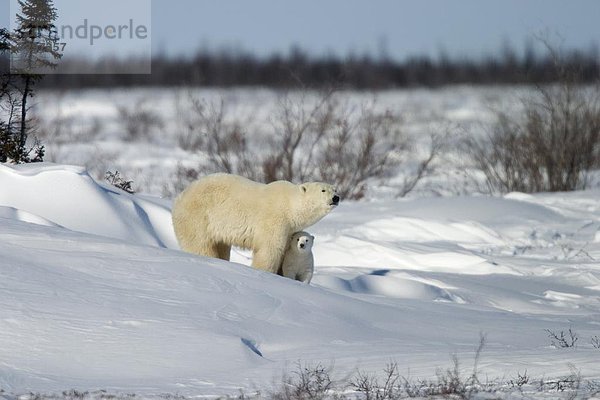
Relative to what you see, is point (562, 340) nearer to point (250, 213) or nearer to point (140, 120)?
point (250, 213)

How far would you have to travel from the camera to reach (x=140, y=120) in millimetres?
32938

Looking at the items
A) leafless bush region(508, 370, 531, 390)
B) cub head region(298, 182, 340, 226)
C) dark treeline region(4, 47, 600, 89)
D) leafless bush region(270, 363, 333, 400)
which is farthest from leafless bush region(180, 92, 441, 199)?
leafless bush region(508, 370, 531, 390)

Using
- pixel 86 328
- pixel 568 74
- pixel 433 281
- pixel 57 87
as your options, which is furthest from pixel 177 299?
pixel 57 87

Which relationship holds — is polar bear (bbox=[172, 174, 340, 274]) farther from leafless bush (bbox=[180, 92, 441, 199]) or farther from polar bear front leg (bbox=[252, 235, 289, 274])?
leafless bush (bbox=[180, 92, 441, 199])

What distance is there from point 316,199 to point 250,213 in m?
0.57

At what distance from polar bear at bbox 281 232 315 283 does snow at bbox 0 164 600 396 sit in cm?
66

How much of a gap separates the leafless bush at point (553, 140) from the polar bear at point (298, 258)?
1114cm

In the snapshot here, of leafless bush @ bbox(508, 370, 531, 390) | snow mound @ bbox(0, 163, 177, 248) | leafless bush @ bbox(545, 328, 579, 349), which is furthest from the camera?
snow mound @ bbox(0, 163, 177, 248)

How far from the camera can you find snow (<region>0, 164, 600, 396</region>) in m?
5.01

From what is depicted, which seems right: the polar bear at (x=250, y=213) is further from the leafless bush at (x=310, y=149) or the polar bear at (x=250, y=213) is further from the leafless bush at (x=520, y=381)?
the leafless bush at (x=310, y=149)

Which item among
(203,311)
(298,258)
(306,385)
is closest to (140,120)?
(298,258)

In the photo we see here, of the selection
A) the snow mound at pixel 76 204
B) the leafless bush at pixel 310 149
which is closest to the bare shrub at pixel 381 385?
the snow mound at pixel 76 204

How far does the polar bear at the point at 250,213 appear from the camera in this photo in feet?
26.6

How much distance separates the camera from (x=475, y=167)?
65.5 ft
